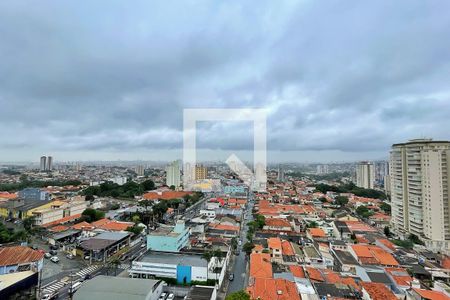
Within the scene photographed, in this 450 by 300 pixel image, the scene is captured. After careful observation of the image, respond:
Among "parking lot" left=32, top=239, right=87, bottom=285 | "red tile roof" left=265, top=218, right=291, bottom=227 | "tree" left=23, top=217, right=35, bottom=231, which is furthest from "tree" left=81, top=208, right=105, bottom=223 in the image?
"red tile roof" left=265, top=218, right=291, bottom=227

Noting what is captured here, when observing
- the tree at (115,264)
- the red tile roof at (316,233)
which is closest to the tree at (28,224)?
the tree at (115,264)

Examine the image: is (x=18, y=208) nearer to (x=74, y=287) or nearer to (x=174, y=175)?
(x=74, y=287)

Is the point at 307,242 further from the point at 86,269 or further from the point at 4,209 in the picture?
the point at 4,209

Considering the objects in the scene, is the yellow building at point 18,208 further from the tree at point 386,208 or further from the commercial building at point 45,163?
the commercial building at point 45,163

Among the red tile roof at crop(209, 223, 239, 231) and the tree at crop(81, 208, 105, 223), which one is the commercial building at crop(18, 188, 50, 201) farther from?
the red tile roof at crop(209, 223, 239, 231)

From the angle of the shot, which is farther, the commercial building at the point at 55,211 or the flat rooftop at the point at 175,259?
the commercial building at the point at 55,211

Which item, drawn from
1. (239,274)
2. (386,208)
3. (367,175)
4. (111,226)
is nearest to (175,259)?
(239,274)
